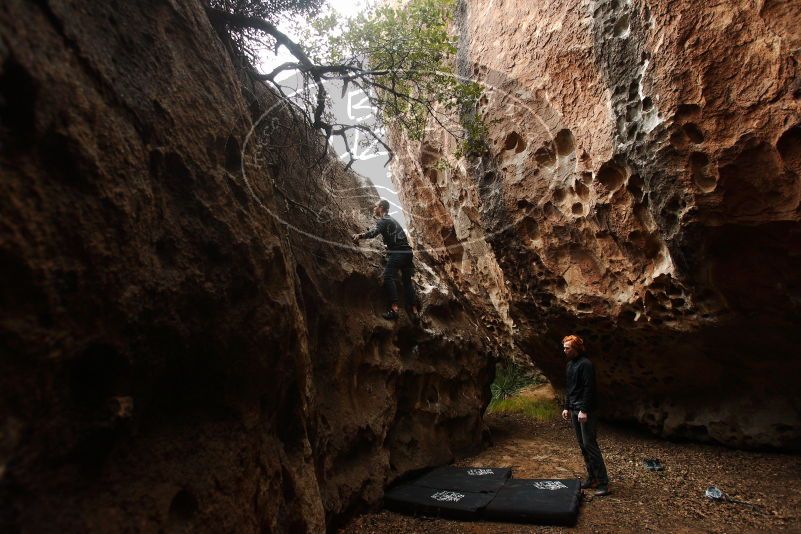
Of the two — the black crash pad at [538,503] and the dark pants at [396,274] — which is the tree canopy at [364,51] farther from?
the black crash pad at [538,503]

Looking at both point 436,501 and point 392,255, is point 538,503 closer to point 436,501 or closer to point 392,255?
Answer: point 436,501

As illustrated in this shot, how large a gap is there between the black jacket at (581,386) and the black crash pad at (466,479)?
1.20 m

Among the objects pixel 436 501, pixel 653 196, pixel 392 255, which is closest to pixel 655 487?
pixel 436 501

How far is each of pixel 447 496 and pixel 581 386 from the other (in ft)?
5.97

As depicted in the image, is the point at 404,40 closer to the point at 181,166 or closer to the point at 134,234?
the point at 181,166

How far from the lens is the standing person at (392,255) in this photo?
6.56 m

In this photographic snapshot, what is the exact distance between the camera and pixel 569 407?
5.50 m

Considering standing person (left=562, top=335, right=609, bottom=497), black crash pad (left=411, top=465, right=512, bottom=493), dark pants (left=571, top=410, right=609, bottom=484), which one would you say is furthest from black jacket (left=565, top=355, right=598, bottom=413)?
black crash pad (left=411, top=465, right=512, bottom=493)

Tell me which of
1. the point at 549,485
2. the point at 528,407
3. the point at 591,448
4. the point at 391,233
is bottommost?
the point at 549,485

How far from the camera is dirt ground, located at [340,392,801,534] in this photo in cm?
453

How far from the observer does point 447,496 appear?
5.25 metres

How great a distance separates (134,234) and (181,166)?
66 cm

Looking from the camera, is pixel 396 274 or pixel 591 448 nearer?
pixel 591 448

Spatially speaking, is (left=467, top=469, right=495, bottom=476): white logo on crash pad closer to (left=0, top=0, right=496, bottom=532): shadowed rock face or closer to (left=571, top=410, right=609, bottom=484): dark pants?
(left=571, top=410, right=609, bottom=484): dark pants
